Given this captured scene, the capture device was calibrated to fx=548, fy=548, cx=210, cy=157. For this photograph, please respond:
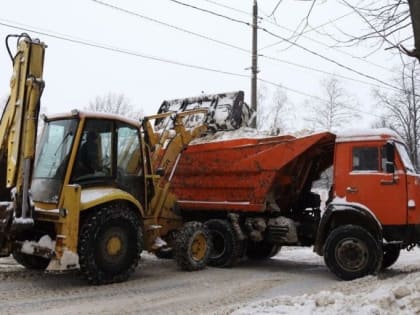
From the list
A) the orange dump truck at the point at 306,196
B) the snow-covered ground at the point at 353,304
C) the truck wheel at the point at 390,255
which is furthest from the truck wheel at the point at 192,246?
the snow-covered ground at the point at 353,304

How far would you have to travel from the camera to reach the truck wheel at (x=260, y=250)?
11.9 metres

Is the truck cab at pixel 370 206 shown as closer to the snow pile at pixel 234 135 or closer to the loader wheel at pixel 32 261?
the snow pile at pixel 234 135

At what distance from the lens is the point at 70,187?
7816mm

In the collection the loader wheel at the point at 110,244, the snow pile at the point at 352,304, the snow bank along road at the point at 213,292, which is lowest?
the snow bank along road at the point at 213,292

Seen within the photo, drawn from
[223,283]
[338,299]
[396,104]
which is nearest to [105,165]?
[223,283]

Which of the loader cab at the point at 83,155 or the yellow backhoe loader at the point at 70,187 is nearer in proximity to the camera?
the yellow backhoe loader at the point at 70,187

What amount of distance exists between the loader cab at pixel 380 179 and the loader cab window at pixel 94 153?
399cm

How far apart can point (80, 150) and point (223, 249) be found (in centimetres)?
384

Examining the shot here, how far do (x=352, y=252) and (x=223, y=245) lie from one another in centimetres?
270

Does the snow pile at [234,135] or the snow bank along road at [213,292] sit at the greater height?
the snow pile at [234,135]

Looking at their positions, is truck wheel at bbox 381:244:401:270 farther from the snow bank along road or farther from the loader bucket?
the loader bucket

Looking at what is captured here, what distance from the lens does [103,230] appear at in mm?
8188

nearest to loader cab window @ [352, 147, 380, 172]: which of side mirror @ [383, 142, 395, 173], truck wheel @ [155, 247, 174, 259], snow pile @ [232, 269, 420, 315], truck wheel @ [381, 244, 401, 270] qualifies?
side mirror @ [383, 142, 395, 173]

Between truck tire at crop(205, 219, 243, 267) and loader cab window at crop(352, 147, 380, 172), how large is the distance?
274 centimetres
